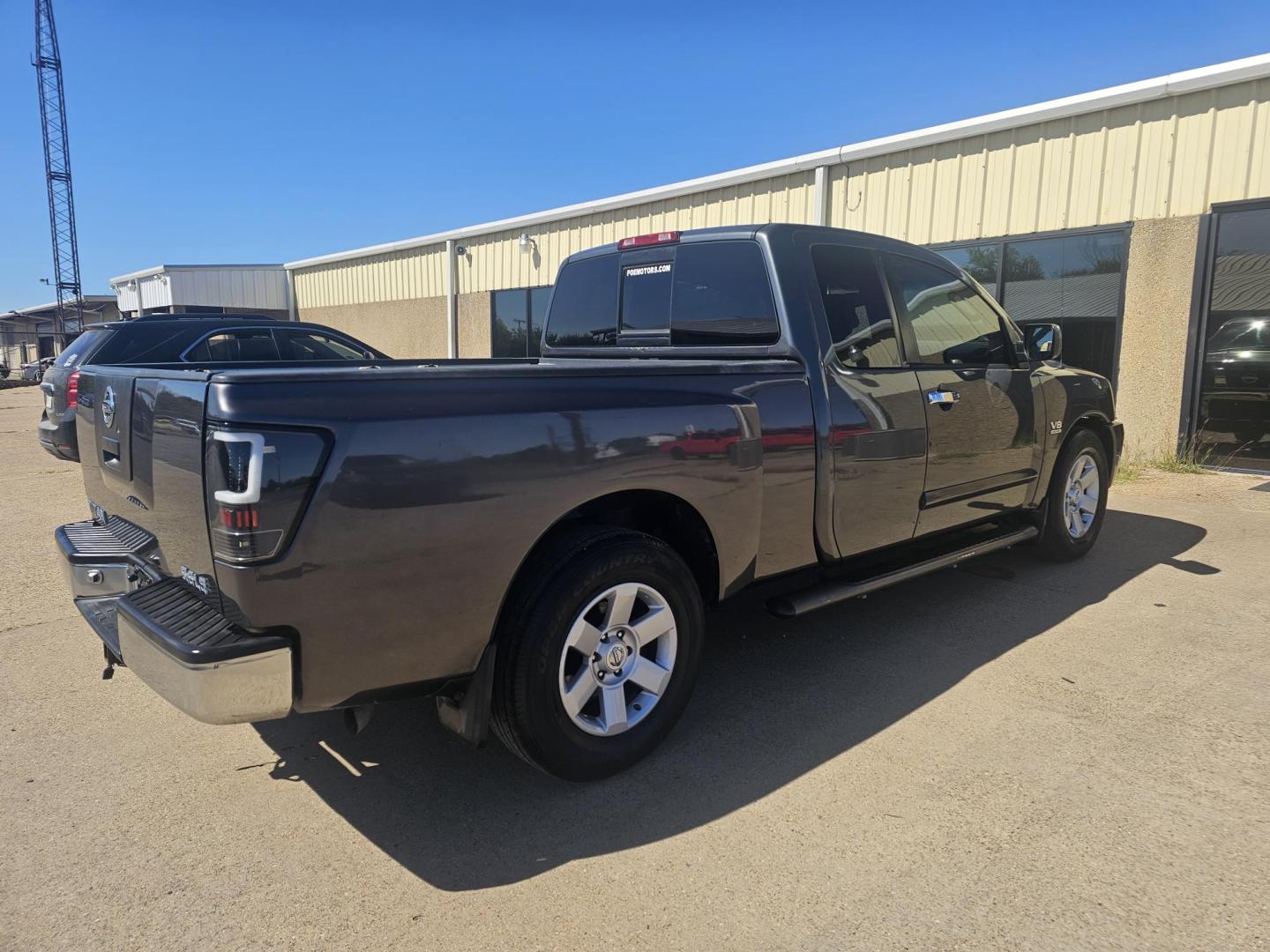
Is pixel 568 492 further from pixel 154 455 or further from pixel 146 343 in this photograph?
pixel 146 343

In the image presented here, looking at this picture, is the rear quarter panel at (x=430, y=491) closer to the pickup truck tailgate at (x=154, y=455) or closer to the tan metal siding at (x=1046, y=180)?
the pickup truck tailgate at (x=154, y=455)

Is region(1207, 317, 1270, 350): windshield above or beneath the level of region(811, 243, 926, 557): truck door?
above

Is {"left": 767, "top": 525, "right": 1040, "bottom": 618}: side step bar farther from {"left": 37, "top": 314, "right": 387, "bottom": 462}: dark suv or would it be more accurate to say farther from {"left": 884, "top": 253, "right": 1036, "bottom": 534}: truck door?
{"left": 37, "top": 314, "right": 387, "bottom": 462}: dark suv

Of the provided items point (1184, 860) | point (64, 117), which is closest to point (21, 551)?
point (1184, 860)

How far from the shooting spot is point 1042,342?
16.0 ft

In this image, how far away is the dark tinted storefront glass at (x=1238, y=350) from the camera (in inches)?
321

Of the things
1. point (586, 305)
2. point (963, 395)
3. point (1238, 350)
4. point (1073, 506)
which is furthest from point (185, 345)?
point (1238, 350)

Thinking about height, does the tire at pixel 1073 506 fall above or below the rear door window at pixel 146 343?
below

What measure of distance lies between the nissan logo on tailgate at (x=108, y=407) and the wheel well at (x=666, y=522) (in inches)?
65.5

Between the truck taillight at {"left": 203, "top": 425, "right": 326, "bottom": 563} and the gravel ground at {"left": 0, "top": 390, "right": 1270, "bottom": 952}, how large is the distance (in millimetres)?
1045


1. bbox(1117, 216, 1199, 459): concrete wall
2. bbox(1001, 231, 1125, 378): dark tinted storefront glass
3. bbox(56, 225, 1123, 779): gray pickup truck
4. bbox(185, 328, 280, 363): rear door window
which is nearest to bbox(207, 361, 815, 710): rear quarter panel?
bbox(56, 225, 1123, 779): gray pickup truck

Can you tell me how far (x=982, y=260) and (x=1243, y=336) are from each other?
2.89 meters

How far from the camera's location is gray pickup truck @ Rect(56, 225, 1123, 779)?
7.00 feet

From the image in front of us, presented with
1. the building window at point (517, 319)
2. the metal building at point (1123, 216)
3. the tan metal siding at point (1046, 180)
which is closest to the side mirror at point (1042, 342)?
the tan metal siding at point (1046, 180)
